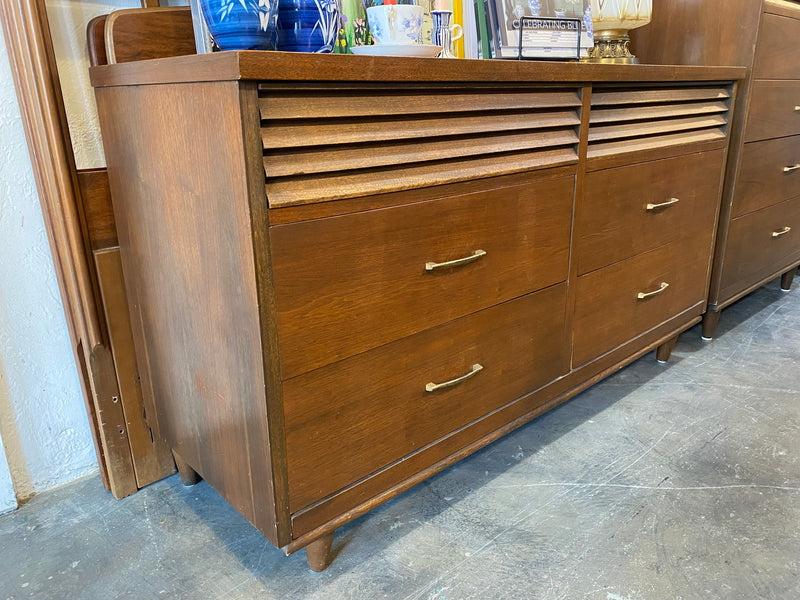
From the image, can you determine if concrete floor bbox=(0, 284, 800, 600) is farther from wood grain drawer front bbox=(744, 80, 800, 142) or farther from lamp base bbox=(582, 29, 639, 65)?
lamp base bbox=(582, 29, 639, 65)

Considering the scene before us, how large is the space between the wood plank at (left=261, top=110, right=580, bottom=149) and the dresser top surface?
6 cm

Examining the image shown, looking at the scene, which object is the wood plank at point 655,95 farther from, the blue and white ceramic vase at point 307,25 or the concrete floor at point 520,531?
the concrete floor at point 520,531

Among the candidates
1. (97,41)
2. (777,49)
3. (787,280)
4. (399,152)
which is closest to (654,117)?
(777,49)

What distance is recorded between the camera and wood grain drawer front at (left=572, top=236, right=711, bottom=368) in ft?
4.23

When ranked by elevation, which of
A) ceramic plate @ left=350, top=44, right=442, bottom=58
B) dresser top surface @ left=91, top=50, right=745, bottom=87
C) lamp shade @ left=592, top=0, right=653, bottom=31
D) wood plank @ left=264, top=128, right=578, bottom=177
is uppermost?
lamp shade @ left=592, top=0, right=653, bottom=31

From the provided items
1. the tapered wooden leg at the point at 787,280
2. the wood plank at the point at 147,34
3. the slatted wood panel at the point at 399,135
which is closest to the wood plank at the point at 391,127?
the slatted wood panel at the point at 399,135

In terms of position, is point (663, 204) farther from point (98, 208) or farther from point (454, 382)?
point (98, 208)

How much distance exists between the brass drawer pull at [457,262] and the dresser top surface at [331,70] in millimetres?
265

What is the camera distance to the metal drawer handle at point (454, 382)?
984mm

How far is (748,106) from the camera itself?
1591mm

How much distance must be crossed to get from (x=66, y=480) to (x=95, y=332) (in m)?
0.36

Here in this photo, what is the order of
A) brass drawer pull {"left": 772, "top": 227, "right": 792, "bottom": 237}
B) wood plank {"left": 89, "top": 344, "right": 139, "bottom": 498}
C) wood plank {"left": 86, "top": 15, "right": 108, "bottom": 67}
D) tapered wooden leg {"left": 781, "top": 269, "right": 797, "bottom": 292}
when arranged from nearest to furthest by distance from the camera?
1. wood plank {"left": 86, "top": 15, "right": 108, "bottom": 67}
2. wood plank {"left": 89, "top": 344, "right": 139, "bottom": 498}
3. brass drawer pull {"left": 772, "top": 227, "right": 792, "bottom": 237}
4. tapered wooden leg {"left": 781, "top": 269, "right": 797, "bottom": 292}

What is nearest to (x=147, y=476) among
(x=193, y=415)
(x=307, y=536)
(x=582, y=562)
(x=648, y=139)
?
(x=193, y=415)

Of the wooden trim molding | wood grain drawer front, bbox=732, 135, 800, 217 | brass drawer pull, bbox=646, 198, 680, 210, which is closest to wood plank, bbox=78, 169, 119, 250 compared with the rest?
the wooden trim molding
